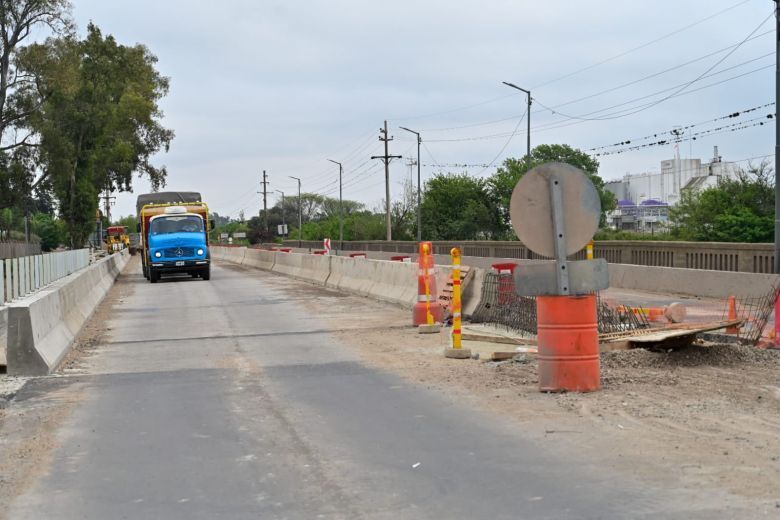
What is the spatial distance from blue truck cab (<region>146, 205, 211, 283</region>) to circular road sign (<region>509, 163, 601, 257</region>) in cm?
2893

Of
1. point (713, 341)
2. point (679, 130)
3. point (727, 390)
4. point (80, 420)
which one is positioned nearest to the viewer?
point (80, 420)

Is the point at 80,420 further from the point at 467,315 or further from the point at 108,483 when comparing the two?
the point at 467,315

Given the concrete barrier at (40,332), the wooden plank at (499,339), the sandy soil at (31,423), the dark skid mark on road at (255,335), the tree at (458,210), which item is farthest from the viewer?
the tree at (458,210)

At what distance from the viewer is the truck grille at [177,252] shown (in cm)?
3703

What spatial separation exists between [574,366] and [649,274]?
18.0 meters

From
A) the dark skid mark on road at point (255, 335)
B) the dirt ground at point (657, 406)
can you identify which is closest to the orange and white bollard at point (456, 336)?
the dirt ground at point (657, 406)

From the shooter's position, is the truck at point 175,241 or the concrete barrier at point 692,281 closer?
the concrete barrier at point 692,281

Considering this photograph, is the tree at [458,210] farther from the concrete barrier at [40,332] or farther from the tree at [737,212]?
the concrete barrier at [40,332]

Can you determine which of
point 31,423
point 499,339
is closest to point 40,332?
point 31,423

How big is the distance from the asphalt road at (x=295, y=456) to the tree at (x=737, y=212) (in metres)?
39.4

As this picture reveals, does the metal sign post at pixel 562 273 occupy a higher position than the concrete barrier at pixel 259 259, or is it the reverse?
the metal sign post at pixel 562 273

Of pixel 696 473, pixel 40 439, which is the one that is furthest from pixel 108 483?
pixel 696 473

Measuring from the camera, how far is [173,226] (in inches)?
1496

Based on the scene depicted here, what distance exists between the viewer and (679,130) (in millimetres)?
48344
